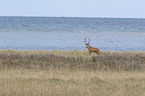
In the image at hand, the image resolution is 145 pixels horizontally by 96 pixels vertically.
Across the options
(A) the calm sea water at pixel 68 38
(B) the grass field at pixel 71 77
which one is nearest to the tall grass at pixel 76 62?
(B) the grass field at pixel 71 77

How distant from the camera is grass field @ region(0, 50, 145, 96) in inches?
297

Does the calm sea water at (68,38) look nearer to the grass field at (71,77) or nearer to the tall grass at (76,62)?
the tall grass at (76,62)

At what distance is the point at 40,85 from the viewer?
817cm

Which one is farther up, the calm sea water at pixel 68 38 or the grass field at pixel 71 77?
the grass field at pixel 71 77

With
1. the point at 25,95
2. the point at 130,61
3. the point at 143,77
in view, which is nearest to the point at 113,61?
the point at 130,61

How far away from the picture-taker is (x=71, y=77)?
965 cm

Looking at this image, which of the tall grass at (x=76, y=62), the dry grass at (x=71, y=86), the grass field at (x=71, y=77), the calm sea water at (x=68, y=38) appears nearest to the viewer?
the dry grass at (x=71, y=86)

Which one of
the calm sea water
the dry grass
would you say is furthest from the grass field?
the calm sea water

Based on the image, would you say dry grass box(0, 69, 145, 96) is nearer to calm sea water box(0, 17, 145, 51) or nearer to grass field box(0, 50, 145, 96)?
grass field box(0, 50, 145, 96)

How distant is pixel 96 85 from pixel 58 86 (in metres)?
1.14

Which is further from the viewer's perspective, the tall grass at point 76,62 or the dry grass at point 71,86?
the tall grass at point 76,62

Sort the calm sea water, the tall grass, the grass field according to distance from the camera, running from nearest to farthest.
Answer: the grass field → the tall grass → the calm sea water

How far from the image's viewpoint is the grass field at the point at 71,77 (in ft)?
24.7

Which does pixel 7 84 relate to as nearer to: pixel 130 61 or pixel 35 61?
pixel 35 61
